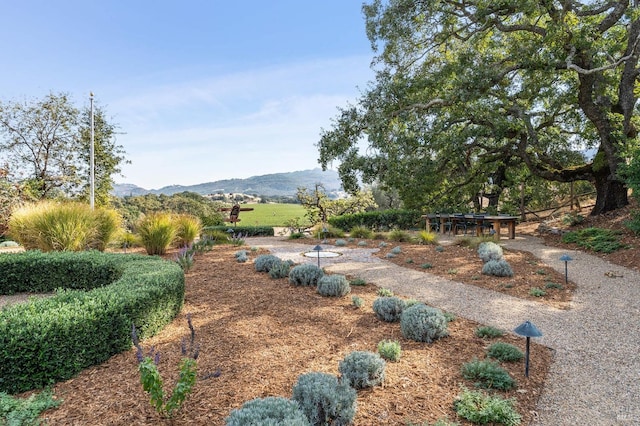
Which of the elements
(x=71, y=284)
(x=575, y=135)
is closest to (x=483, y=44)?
(x=575, y=135)

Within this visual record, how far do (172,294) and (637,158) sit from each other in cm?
1003

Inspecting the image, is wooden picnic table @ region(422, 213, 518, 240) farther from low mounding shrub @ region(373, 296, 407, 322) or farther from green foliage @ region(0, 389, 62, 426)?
green foliage @ region(0, 389, 62, 426)

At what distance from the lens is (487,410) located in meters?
2.14

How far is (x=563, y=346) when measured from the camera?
3354mm

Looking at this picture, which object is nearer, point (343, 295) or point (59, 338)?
point (59, 338)

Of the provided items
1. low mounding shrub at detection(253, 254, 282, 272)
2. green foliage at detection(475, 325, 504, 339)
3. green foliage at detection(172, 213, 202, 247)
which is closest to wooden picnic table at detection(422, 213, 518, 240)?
low mounding shrub at detection(253, 254, 282, 272)

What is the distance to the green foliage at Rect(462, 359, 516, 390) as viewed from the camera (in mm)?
2512

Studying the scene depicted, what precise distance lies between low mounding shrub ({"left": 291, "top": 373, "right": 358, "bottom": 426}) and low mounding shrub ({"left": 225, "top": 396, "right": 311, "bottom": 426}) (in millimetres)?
224

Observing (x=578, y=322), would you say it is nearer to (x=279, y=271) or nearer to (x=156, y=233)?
(x=279, y=271)

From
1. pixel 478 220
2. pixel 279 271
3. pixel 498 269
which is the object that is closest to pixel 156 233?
pixel 279 271

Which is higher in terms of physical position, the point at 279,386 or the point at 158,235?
the point at 158,235

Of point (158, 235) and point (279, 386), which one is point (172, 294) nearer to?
point (279, 386)

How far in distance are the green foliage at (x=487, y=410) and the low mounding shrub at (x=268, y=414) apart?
112 centimetres

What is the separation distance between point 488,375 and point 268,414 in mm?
1777
